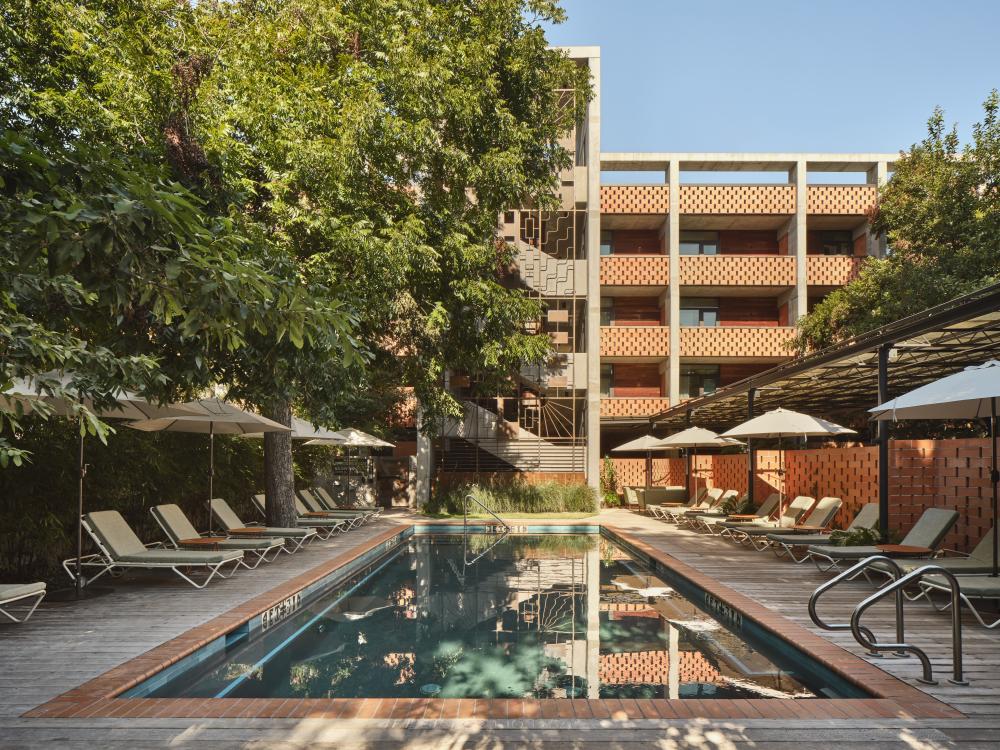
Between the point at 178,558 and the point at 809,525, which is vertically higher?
the point at 809,525

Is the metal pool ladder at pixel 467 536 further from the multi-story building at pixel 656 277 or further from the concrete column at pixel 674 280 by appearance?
the concrete column at pixel 674 280

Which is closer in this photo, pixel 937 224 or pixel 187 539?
pixel 187 539

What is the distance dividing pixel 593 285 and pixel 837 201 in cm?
1183

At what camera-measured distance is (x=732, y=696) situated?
5.14 metres

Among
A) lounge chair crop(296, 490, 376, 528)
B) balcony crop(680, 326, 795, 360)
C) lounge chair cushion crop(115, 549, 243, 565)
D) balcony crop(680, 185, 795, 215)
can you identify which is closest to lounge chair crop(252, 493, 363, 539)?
lounge chair crop(296, 490, 376, 528)

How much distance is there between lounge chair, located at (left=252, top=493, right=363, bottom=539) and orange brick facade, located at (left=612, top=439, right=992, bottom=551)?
31.2 feet

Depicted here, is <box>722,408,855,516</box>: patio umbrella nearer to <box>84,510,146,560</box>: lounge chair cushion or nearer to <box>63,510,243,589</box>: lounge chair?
<box>63,510,243,589</box>: lounge chair

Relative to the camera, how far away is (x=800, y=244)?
27359 mm

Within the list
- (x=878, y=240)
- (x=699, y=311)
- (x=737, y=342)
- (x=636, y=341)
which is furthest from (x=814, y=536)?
(x=878, y=240)


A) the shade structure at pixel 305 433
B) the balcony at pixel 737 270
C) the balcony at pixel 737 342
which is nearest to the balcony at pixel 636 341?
the balcony at pixel 737 342

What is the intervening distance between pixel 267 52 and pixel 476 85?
3971mm

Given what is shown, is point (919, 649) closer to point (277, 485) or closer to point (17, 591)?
point (17, 591)

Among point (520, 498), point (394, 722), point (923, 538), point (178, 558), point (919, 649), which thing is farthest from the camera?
Answer: point (520, 498)

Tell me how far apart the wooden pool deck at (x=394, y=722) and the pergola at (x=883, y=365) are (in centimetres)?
316
